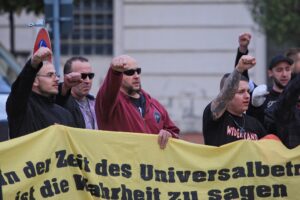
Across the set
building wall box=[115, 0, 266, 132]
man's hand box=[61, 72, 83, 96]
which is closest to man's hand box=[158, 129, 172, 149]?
man's hand box=[61, 72, 83, 96]

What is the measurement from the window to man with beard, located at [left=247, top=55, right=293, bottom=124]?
1214 centimetres

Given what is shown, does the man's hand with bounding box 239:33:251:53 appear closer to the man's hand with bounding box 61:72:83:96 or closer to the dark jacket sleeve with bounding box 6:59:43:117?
the man's hand with bounding box 61:72:83:96

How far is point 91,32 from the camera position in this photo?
2058 centimetres

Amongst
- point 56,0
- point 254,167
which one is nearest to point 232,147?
point 254,167

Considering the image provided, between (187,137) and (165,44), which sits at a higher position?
(165,44)

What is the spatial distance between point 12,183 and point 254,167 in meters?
1.89

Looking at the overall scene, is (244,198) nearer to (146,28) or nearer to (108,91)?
(108,91)

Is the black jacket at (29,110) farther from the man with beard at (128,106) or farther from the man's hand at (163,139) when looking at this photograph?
the man's hand at (163,139)

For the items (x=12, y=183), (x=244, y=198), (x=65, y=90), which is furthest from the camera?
(x=65, y=90)

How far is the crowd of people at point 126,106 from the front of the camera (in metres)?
6.72

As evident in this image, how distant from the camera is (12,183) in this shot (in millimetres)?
6410

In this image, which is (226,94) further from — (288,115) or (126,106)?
(126,106)

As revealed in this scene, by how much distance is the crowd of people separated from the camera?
22.0 ft

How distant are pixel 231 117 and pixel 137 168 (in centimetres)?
95
